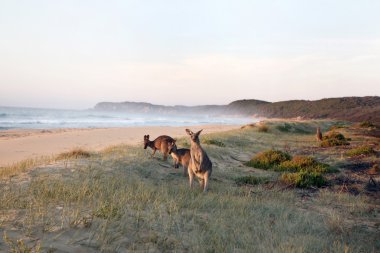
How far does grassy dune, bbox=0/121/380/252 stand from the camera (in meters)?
4.89

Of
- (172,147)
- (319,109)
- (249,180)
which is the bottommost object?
(249,180)

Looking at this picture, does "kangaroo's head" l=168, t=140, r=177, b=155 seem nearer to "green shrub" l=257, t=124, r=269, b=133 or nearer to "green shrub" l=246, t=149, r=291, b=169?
"green shrub" l=246, t=149, r=291, b=169

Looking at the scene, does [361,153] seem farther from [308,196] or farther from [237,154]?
[308,196]

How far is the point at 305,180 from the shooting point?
34.0ft

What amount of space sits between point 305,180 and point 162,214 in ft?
18.4

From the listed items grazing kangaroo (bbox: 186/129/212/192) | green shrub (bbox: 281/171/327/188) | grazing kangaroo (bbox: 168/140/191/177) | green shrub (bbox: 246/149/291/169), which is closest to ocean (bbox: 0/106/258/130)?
green shrub (bbox: 246/149/291/169)

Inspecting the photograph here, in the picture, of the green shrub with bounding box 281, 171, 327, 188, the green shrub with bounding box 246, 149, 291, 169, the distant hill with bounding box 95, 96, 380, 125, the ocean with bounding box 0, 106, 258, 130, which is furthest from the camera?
the distant hill with bounding box 95, 96, 380, 125

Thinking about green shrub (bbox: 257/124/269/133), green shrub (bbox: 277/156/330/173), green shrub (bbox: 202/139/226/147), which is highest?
green shrub (bbox: 257/124/269/133)

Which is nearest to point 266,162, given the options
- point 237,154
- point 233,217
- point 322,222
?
point 237,154

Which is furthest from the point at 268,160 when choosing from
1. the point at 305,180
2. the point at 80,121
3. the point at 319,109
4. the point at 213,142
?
the point at 319,109

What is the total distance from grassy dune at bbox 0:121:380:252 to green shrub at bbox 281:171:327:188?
0.83ft

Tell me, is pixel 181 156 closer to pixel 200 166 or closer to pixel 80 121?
pixel 200 166

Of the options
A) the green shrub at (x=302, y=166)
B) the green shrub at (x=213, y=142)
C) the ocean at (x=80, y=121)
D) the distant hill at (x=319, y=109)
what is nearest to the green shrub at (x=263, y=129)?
the green shrub at (x=213, y=142)

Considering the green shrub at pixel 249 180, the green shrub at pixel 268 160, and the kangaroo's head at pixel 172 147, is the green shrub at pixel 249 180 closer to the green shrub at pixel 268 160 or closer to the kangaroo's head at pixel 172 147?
the kangaroo's head at pixel 172 147
